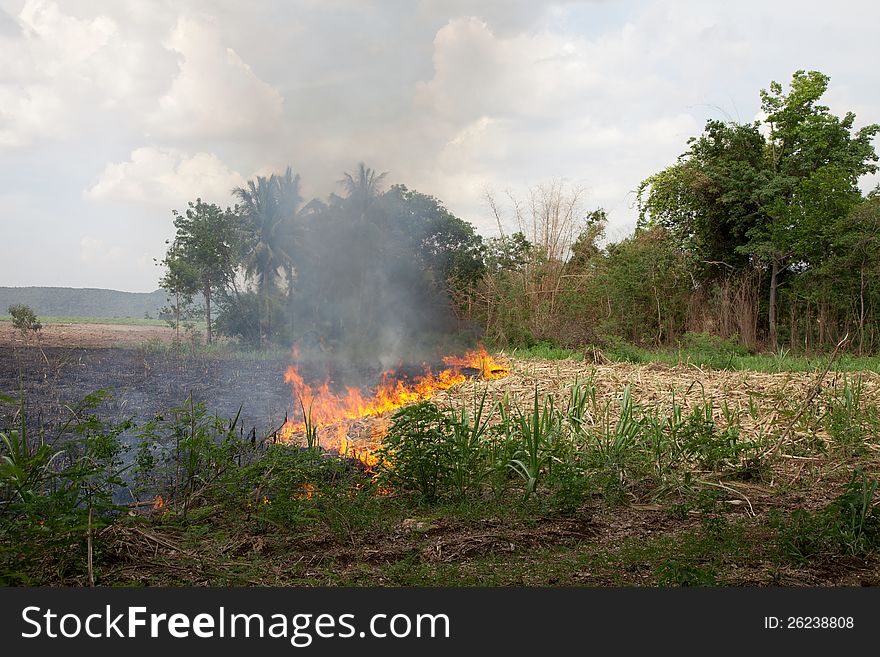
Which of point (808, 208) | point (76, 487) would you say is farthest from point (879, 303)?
point (76, 487)

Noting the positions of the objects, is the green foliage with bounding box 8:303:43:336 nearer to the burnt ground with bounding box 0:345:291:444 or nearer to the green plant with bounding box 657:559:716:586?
A: the burnt ground with bounding box 0:345:291:444

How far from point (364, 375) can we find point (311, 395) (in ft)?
3.29

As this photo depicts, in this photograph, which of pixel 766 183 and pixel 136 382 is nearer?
pixel 136 382

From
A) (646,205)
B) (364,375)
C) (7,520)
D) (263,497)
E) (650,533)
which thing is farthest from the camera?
(646,205)

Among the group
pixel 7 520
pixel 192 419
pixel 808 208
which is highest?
pixel 808 208

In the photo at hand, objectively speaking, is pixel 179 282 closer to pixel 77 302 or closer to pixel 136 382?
pixel 136 382

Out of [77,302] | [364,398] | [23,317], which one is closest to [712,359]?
[364,398]

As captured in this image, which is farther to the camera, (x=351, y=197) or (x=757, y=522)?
(x=351, y=197)

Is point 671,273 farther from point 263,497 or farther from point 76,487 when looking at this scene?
point 76,487

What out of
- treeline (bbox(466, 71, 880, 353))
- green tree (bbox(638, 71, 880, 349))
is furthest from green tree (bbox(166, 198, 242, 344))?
green tree (bbox(638, 71, 880, 349))

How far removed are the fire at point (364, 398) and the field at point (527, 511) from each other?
1165 mm

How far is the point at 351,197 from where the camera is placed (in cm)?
1407

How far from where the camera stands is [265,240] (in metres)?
19.0

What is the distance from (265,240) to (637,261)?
391 inches
